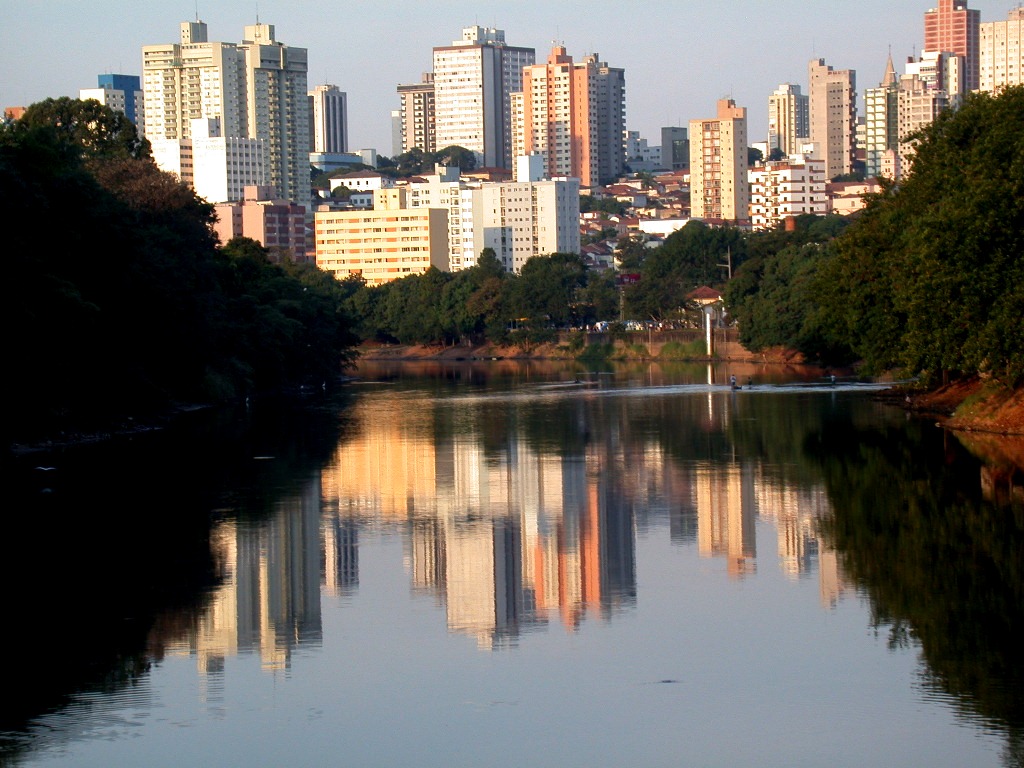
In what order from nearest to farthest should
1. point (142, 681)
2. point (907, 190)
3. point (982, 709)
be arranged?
point (982, 709) → point (142, 681) → point (907, 190)

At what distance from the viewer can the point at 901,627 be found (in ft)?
51.3

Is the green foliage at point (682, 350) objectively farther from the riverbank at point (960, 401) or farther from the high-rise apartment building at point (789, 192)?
the high-rise apartment building at point (789, 192)

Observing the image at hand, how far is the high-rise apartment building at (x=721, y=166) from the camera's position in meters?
190

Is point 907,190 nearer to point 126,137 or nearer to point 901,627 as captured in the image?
point 901,627

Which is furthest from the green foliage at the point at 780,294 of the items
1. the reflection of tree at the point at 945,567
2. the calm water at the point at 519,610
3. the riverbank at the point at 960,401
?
the calm water at the point at 519,610

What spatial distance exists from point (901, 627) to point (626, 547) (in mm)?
5995

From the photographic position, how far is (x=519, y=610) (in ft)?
56.1

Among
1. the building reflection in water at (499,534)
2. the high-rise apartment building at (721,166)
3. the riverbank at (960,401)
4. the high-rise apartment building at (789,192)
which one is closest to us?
the building reflection in water at (499,534)

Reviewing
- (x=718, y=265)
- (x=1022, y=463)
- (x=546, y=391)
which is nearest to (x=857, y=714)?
(x=1022, y=463)

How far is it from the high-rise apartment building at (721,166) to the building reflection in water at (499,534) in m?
156

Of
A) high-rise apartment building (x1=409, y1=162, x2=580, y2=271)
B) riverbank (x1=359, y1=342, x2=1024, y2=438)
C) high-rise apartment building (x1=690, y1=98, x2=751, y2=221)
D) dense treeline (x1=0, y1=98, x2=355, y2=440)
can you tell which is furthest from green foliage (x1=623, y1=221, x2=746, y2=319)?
high-rise apartment building (x1=690, y1=98, x2=751, y2=221)

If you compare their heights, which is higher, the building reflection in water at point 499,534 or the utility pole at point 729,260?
the utility pole at point 729,260

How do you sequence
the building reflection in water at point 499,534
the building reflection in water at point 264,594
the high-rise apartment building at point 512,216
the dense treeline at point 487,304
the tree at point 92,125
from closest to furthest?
the building reflection in water at point 264,594, the building reflection in water at point 499,534, the tree at point 92,125, the dense treeline at point 487,304, the high-rise apartment building at point 512,216

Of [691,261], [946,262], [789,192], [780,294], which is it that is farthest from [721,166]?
[946,262]
